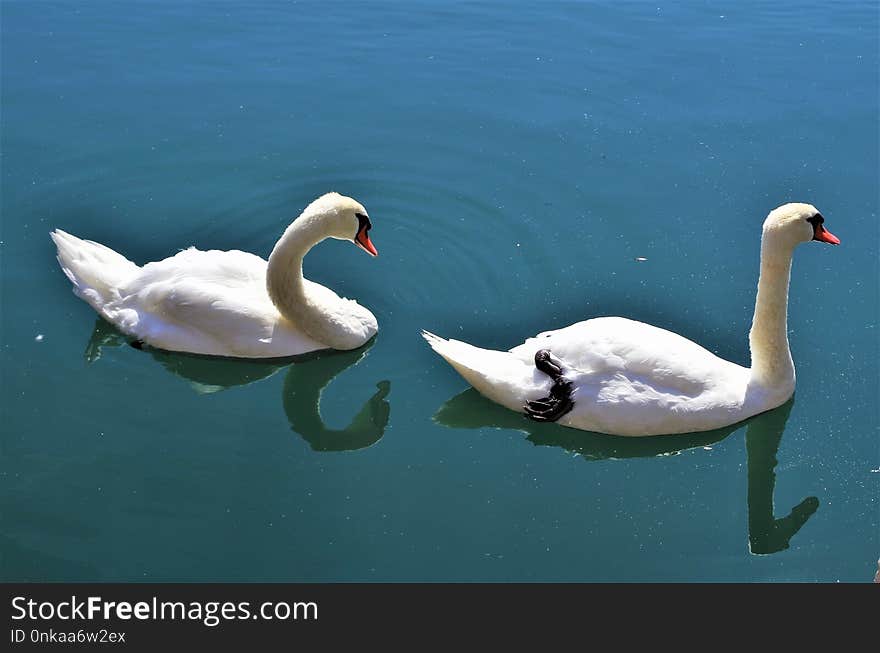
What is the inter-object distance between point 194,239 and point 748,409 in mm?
4848

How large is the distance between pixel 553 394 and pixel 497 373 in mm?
437

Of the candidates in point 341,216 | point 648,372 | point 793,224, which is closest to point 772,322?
point 793,224

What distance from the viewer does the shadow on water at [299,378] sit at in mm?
8383

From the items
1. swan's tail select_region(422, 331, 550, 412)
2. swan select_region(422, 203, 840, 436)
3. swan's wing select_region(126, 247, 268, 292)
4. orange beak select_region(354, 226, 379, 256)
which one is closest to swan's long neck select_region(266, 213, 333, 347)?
orange beak select_region(354, 226, 379, 256)

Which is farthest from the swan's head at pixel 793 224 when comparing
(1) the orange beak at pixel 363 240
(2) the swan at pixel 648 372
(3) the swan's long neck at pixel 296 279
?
(3) the swan's long neck at pixel 296 279

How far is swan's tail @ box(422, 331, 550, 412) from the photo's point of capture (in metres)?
8.12

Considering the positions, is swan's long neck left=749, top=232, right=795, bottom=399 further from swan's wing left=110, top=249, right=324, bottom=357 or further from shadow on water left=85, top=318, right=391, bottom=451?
swan's wing left=110, top=249, right=324, bottom=357

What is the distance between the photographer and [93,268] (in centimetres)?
938

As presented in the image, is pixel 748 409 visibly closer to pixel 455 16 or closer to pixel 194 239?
pixel 194 239

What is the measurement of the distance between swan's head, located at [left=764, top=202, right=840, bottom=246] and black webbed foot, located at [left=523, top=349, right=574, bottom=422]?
1.64 metres

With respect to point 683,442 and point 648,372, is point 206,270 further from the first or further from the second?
point 683,442

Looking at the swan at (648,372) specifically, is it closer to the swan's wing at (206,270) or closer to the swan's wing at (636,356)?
the swan's wing at (636,356)

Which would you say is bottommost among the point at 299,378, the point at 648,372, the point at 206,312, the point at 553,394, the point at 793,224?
the point at 299,378

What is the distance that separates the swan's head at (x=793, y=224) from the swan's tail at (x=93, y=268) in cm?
469
